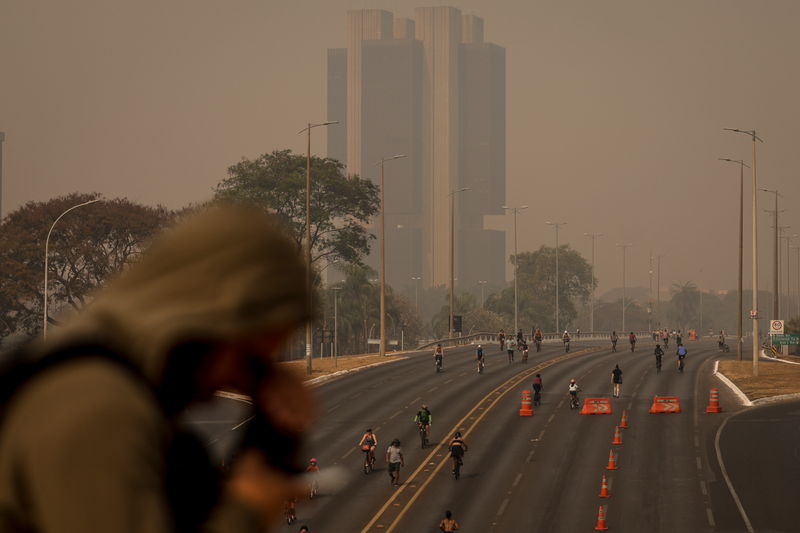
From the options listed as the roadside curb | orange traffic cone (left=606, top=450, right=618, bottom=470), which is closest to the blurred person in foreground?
orange traffic cone (left=606, top=450, right=618, bottom=470)

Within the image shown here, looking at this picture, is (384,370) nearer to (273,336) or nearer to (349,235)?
(349,235)

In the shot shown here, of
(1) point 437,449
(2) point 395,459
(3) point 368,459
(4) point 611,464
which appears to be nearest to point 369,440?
(3) point 368,459

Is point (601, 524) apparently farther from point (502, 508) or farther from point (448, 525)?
point (448, 525)

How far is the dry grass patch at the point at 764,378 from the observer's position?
50.4m

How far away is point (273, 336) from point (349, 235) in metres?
84.1

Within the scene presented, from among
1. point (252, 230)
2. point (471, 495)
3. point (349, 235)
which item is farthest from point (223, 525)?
point (349, 235)

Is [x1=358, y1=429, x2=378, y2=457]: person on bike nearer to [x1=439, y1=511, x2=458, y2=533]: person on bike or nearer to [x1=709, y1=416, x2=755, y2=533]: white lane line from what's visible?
[x1=439, y1=511, x2=458, y2=533]: person on bike

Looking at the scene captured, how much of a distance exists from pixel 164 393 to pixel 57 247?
7283cm

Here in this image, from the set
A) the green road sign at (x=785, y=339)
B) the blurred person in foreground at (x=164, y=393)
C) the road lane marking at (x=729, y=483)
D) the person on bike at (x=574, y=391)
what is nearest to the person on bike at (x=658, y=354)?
the green road sign at (x=785, y=339)

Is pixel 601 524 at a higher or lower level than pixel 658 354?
lower

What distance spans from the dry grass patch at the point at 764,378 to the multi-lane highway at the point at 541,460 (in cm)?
160

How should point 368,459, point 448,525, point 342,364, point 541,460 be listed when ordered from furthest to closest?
1. point 342,364
2. point 541,460
3. point 368,459
4. point 448,525

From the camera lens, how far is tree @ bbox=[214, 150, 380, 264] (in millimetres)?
82625

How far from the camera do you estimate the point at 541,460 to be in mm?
34875
